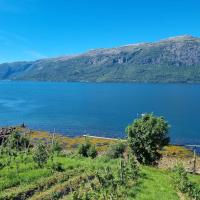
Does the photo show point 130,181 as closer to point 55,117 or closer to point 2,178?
point 2,178

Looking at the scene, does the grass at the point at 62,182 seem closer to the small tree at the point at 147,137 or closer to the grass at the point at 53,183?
the grass at the point at 53,183

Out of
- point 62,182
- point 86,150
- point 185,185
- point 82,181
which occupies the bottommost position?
point 86,150

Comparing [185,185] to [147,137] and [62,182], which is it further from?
[147,137]

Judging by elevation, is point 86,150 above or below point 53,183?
below

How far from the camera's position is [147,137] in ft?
119

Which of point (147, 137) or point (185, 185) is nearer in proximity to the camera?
point (185, 185)

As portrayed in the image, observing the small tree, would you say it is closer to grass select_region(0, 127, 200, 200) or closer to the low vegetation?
the low vegetation

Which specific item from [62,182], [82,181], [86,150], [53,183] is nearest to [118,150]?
[86,150]

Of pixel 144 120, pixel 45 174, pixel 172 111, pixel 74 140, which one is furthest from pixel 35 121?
pixel 45 174

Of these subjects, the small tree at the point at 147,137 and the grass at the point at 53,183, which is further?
the small tree at the point at 147,137

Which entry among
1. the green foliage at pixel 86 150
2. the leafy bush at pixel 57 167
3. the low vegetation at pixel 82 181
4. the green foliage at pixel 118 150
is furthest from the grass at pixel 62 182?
the green foliage at pixel 86 150

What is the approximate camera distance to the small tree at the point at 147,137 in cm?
3634

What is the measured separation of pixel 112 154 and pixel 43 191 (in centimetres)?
2349

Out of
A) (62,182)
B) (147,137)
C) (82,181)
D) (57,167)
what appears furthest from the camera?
(147,137)
